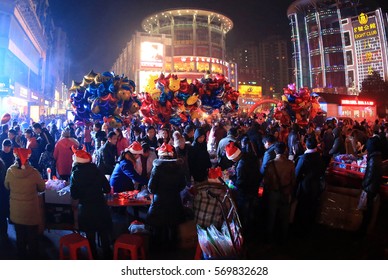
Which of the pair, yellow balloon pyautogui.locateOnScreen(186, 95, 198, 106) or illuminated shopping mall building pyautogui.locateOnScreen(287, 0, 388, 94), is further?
illuminated shopping mall building pyautogui.locateOnScreen(287, 0, 388, 94)

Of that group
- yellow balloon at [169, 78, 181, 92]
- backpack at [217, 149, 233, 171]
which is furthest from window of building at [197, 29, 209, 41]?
backpack at [217, 149, 233, 171]

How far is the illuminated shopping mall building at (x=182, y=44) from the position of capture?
49656mm

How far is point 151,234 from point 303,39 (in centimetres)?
5768

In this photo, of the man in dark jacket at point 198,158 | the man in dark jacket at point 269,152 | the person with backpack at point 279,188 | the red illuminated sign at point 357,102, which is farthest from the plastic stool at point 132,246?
the red illuminated sign at point 357,102

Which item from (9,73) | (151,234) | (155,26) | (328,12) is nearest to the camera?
(151,234)

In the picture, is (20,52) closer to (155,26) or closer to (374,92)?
(155,26)

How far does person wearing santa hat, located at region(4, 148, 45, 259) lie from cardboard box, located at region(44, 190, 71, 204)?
29.1 inches

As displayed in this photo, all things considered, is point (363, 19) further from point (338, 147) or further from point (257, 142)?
point (257, 142)

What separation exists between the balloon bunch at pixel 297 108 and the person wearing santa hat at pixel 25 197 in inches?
466

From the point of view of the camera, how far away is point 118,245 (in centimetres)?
391

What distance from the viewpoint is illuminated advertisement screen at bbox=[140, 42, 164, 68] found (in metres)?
49.0

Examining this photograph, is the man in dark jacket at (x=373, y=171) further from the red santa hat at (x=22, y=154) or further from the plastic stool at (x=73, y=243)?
the red santa hat at (x=22, y=154)

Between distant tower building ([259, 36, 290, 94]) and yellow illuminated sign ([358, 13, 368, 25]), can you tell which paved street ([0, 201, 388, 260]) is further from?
distant tower building ([259, 36, 290, 94])

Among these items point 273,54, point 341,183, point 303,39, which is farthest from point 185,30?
point 273,54
